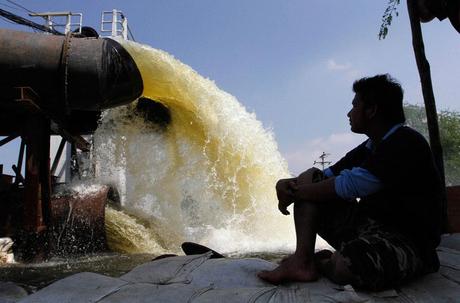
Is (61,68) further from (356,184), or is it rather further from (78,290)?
(356,184)

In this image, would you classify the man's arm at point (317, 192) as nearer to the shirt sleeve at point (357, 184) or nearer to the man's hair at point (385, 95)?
the shirt sleeve at point (357, 184)

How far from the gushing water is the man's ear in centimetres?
779

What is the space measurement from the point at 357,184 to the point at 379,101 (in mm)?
471

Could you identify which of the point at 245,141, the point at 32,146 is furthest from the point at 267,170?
the point at 32,146

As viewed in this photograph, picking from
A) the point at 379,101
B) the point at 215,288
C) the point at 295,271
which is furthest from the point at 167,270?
the point at 379,101

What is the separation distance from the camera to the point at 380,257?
2.20 m

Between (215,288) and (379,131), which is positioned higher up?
(379,131)

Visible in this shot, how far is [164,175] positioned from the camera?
1102cm

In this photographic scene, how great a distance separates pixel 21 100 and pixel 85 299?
485cm

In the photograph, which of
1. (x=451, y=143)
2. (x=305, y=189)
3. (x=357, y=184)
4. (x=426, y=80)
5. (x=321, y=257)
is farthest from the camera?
(x=451, y=143)

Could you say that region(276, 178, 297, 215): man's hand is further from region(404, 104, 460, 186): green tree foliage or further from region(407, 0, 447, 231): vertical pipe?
region(404, 104, 460, 186): green tree foliage

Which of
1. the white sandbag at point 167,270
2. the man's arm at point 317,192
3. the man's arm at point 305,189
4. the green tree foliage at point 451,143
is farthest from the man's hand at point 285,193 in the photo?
the green tree foliage at point 451,143

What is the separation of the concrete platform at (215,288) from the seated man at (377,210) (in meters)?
0.07

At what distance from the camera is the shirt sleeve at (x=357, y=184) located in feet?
7.60
